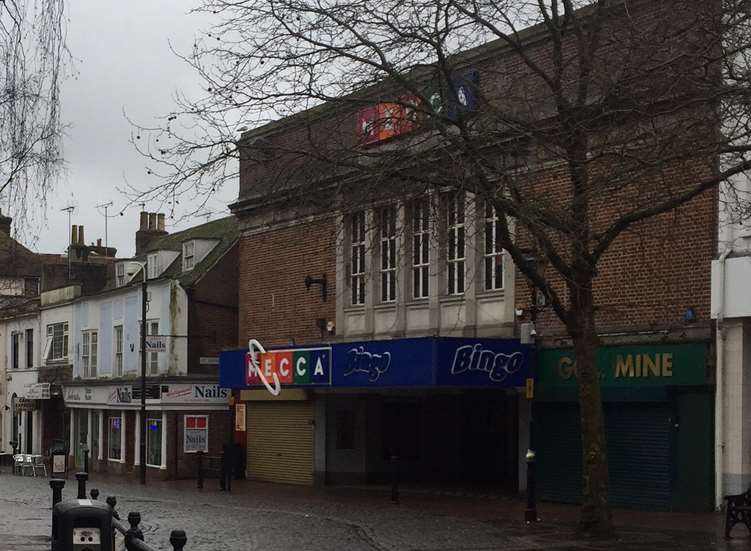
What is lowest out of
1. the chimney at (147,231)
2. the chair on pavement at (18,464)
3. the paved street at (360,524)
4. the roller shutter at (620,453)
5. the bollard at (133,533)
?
the chair on pavement at (18,464)

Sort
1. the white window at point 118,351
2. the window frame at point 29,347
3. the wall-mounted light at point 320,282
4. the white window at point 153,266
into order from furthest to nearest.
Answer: the window frame at point 29,347 < the white window at point 118,351 < the white window at point 153,266 < the wall-mounted light at point 320,282

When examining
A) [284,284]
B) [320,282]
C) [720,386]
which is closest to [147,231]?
[284,284]

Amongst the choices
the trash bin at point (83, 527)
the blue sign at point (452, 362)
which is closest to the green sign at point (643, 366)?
the blue sign at point (452, 362)

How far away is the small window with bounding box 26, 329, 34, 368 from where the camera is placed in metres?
55.3

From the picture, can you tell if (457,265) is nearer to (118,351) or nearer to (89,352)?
(118,351)

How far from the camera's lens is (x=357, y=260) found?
32.1 m

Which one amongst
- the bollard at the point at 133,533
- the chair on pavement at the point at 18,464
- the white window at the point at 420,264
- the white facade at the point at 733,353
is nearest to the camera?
the bollard at the point at 133,533

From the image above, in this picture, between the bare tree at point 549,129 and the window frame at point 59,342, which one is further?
the window frame at point 59,342

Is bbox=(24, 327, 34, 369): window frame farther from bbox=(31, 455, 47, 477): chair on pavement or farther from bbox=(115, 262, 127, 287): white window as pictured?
bbox=(31, 455, 47, 477): chair on pavement

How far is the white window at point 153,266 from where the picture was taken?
45.6m

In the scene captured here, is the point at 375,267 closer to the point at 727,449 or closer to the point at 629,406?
the point at 629,406

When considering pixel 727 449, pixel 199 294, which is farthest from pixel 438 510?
pixel 199 294

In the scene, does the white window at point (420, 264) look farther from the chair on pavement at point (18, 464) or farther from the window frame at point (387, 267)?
the chair on pavement at point (18, 464)

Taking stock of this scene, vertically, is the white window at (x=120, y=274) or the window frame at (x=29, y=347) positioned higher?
the white window at (x=120, y=274)
